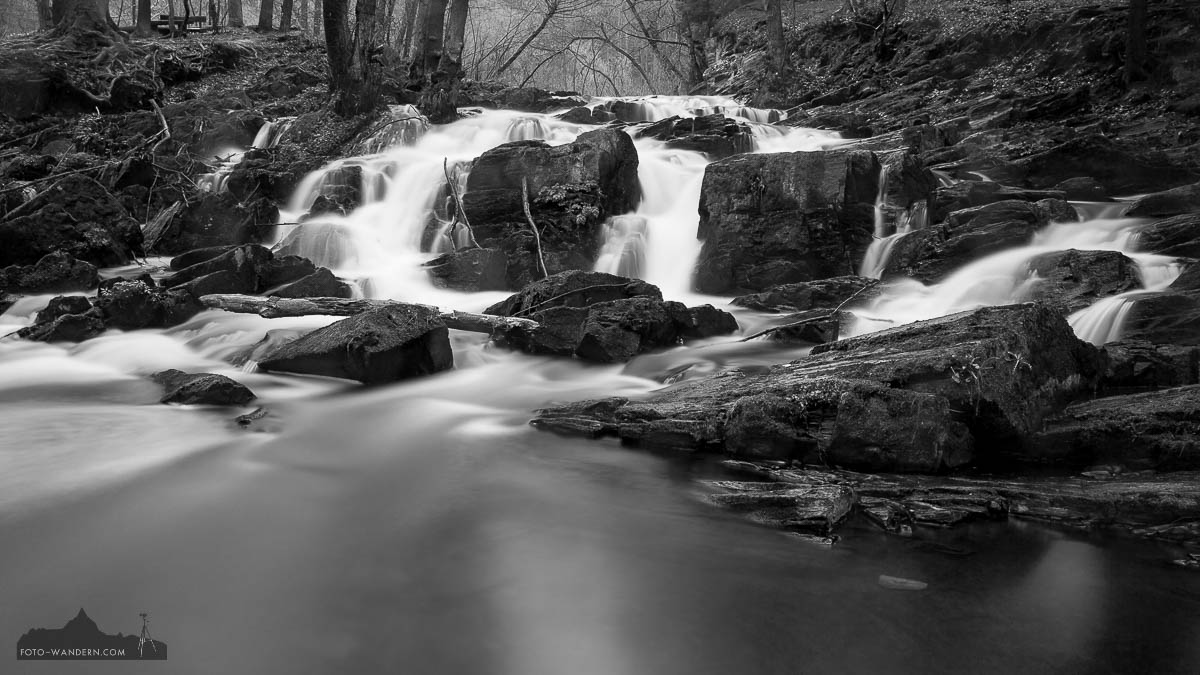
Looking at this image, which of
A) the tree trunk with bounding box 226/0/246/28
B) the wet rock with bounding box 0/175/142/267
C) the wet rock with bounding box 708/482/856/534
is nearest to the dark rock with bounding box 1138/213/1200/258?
the wet rock with bounding box 708/482/856/534

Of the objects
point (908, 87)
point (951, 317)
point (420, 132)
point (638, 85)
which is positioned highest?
point (638, 85)

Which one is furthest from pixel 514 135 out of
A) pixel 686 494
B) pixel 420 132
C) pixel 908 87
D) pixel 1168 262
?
pixel 686 494

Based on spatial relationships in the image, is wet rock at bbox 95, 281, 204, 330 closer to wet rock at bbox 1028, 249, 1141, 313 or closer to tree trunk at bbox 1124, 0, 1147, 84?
wet rock at bbox 1028, 249, 1141, 313

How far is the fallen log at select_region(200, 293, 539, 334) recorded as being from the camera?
8469mm

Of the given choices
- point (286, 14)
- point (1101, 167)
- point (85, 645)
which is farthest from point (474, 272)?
point (286, 14)

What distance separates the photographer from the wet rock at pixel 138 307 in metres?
9.17

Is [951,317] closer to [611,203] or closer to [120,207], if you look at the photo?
[611,203]

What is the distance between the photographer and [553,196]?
1219 centimetres

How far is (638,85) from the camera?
139 feet

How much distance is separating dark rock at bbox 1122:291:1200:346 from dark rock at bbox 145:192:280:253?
12041 millimetres

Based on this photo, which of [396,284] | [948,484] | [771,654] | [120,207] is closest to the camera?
[771,654]

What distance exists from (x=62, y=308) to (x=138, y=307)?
2.90ft

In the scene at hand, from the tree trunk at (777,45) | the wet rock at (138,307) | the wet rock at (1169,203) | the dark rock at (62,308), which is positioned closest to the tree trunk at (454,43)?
the tree trunk at (777,45)

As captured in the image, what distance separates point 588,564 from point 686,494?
1039 millimetres
